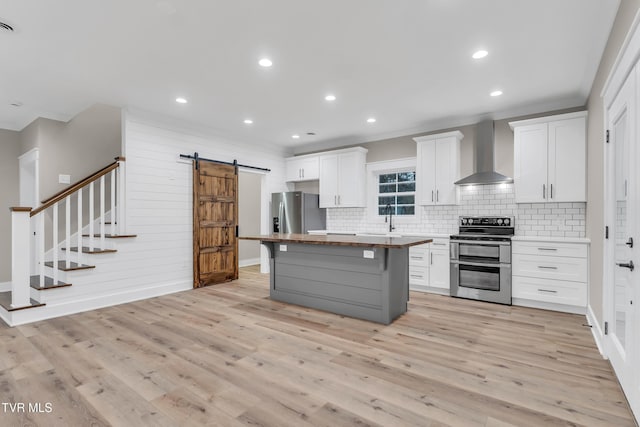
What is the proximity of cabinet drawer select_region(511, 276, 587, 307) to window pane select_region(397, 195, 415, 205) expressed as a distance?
82.7 inches

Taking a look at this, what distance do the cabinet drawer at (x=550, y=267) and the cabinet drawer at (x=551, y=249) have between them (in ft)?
0.17

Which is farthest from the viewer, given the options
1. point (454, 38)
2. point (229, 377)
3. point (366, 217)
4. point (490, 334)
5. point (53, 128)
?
point (366, 217)

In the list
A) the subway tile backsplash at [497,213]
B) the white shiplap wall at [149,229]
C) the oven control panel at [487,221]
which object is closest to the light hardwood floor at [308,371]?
the white shiplap wall at [149,229]

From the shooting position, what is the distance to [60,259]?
16.3ft

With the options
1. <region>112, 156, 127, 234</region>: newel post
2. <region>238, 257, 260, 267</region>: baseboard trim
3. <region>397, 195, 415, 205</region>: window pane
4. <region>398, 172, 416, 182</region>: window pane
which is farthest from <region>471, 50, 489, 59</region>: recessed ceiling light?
<region>238, 257, 260, 267</region>: baseboard trim

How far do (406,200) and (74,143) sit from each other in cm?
575

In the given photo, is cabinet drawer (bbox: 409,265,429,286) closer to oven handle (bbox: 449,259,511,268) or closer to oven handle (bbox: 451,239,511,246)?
oven handle (bbox: 449,259,511,268)

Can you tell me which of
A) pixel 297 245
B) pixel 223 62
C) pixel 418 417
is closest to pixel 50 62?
pixel 223 62

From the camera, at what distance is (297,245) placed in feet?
14.1

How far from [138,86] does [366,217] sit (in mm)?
4223

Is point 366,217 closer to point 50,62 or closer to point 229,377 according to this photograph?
point 229,377

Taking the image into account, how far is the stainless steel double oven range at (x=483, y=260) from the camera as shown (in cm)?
436

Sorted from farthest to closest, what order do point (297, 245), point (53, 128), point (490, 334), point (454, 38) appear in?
point (53, 128), point (297, 245), point (490, 334), point (454, 38)

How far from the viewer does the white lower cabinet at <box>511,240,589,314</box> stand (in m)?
3.90
